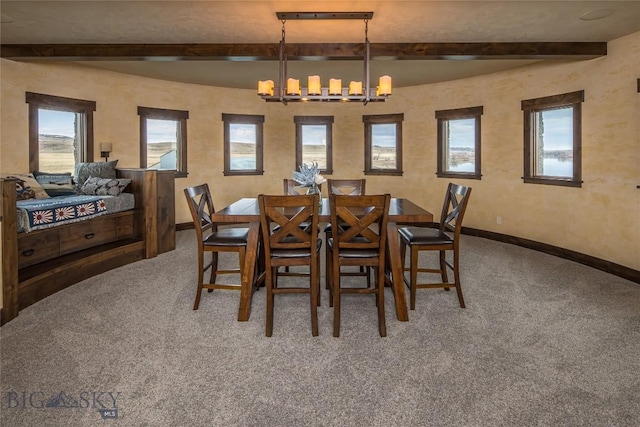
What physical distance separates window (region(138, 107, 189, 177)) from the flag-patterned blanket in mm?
2238

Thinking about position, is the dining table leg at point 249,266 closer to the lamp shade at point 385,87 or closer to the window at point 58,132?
the lamp shade at point 385,87

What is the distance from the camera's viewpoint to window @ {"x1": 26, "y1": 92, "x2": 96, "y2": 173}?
196 inches

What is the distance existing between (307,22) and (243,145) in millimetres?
3945

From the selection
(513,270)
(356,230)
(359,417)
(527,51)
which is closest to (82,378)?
(359,417)

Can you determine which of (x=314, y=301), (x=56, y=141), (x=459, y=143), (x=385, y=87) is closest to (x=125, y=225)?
(x=56, y=141)

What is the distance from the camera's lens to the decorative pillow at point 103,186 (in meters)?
4.63

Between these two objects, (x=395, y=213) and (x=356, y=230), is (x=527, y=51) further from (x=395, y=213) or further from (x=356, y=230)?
(x=356, y=230)

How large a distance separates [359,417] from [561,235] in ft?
14.4

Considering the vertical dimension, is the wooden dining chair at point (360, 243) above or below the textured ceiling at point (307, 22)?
below

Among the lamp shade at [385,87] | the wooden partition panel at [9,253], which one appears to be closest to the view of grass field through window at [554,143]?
the lamp shade at [385,87]

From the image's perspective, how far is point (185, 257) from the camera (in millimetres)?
4879

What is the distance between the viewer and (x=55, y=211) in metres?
3.64

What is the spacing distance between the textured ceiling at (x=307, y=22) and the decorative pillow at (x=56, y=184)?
1563 millimetres

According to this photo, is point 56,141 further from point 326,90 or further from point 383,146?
point 383,146
